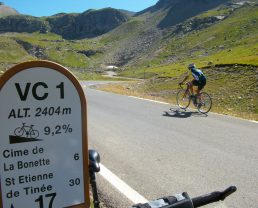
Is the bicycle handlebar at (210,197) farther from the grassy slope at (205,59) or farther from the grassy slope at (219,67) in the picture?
the grassy slope at (205,59)

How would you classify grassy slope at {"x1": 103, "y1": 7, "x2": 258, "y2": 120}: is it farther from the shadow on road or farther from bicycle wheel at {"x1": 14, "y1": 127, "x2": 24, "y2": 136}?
bicycle wheel at {"x1": 14, "y1": 127, "x2": 24, "y2": 136}

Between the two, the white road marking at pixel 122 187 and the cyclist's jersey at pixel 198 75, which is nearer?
the white road marking at pixel 122 187

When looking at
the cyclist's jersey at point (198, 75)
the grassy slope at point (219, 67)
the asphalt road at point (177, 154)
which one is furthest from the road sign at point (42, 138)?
the cyclist's jersey at point (198, 75)

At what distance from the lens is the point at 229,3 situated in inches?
7372

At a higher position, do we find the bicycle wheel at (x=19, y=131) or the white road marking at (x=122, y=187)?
the bicycle wheel at (x=19, y=131)

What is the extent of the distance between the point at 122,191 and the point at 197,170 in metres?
1.71

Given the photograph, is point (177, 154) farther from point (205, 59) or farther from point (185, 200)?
point (205, 59)

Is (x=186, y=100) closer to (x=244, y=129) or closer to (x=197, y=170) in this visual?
(x=244, y=129)

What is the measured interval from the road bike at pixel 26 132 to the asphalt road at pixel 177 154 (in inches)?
122

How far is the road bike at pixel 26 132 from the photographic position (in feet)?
8.11

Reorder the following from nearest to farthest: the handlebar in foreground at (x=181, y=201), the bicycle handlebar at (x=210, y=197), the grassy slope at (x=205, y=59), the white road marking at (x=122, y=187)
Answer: the handlebar in foreground at (x=181, y=201) → the bicycle handlebar at (x=210, y=197) → the white road marking at (x=122, y=187) → the grassy slope at (x=205, y=59)

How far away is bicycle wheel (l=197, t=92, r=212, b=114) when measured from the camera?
→ 15570 mm

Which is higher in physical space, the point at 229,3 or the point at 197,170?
the point at 229,3

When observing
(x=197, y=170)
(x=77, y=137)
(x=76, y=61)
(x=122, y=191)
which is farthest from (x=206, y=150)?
(x=76, y=61)
